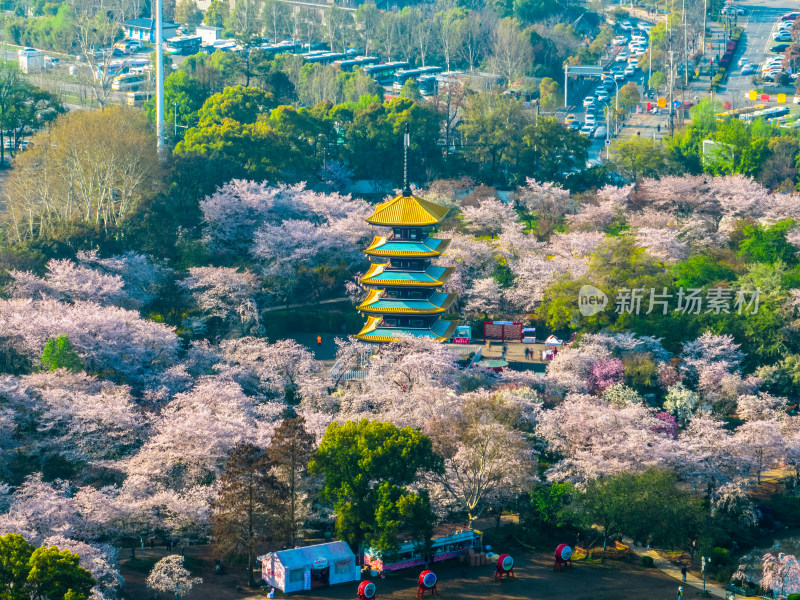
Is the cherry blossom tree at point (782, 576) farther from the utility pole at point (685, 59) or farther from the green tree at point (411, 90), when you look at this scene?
the utility pole at point (685, 59)

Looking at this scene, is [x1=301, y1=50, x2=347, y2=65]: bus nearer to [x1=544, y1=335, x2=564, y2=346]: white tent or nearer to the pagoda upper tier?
[x1=544, y1=335, x2=564, y2=346]: white tent

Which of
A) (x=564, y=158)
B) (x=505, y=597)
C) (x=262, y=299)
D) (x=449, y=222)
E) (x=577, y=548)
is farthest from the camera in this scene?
(x=564, y=158)

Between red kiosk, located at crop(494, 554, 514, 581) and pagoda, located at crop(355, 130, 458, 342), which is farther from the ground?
pagoda, located at crop(355, 130, 458, 342)

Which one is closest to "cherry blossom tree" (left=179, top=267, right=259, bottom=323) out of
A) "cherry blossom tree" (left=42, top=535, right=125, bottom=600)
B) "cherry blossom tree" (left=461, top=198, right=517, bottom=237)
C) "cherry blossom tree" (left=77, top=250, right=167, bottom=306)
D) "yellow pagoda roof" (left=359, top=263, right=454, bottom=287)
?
"cherry blossom tree" (left=77, top=250, right=167, bottom=306)

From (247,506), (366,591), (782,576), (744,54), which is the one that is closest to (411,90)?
(744,54)

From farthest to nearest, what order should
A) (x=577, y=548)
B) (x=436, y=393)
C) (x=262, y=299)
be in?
(x=262, y=299) < (x=436, y=393) < (x=577, y=548)

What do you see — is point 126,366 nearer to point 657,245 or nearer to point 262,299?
point 262,299

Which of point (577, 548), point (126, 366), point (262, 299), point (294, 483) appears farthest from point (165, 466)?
point (262, 299)
